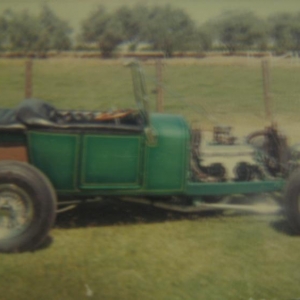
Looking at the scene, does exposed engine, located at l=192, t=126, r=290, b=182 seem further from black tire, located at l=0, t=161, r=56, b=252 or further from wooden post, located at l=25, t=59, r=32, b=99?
wooden post, located at l=25, t=59, r=32, b=99

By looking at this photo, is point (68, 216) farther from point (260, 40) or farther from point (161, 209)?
point (260, 40)

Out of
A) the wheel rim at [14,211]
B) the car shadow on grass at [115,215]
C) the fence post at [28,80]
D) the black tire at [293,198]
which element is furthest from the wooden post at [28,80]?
the black tire at [293,198]

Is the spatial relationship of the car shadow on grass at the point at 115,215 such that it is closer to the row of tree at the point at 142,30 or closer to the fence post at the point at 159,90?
the row of tree at the point at 142,30

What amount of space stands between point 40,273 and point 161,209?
1.70 m

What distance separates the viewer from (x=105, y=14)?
521 cm

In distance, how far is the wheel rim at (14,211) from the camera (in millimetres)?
3916

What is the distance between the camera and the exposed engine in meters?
4.72

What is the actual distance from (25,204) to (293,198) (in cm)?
203

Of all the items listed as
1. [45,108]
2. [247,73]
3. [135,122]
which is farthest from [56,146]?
[247,73]

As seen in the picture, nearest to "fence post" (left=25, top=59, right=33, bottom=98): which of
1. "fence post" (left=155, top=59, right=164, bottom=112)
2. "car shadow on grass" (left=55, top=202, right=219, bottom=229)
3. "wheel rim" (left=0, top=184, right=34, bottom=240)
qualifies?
"fence post" (left=155, top=59, right=164, bottom=112)

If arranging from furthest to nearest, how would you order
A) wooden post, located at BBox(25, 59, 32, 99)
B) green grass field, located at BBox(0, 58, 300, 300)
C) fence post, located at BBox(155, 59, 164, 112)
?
1. wooden post, located at BBox(25, 59, 32, 99)
2. fence post, located at BBox(155, 59, 164, 112)
3. green grass field, located at BBox(0, 58, 300, 300)

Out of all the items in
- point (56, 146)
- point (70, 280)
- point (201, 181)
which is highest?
point (56, 146)

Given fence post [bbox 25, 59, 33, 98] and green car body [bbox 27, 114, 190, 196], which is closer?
green car body [bbox 27, 114, 190, 196]

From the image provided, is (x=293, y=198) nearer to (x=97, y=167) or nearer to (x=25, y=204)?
(x=97, y=167)
